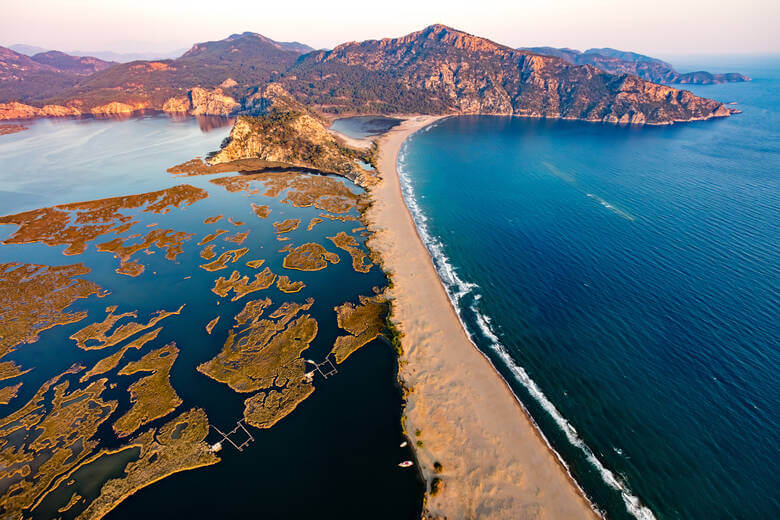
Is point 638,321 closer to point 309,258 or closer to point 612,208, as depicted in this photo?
point 612,208

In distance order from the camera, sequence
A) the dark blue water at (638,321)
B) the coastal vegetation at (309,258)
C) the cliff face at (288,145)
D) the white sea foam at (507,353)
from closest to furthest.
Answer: the white sea foam at (507,353) → the dark blue water at (638,321) → the coastal vegetation at (309,258) → the cliff face at (288,145)

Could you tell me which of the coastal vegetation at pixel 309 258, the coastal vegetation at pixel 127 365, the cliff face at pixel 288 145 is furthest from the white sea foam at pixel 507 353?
the cliff face at pixel 288 145

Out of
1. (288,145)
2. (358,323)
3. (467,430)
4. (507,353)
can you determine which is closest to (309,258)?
(358,323)

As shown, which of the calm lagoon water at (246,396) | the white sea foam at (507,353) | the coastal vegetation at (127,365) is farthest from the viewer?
the coastal vegetation at (127,365)

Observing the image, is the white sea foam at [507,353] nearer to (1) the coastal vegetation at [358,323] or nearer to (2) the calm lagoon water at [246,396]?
(1) the coastal vegetation at [358,323]

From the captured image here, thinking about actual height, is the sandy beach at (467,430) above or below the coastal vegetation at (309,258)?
below

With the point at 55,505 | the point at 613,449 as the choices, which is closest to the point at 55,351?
the point at 55,505
